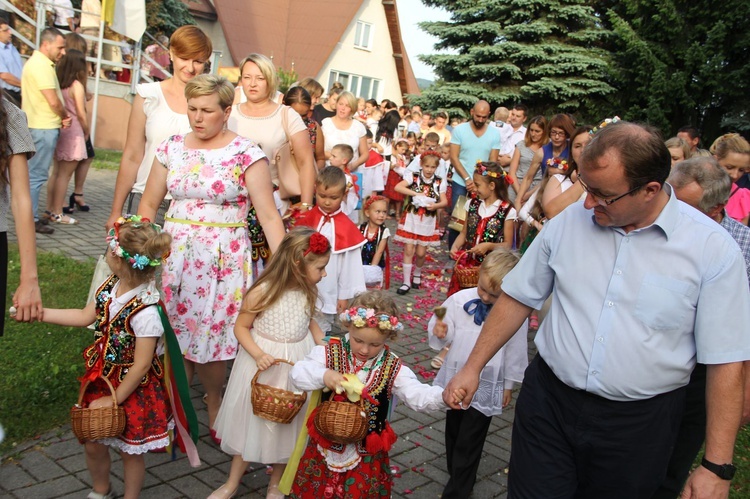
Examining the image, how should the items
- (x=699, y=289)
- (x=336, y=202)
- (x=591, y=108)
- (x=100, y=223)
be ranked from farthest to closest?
(x=591, y=108) → (x=100, y=223) → (x=336, y=202) → (x=699, y=289)

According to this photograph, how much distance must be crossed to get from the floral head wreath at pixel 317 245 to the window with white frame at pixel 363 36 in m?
37.9

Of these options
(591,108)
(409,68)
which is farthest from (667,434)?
(409,68)

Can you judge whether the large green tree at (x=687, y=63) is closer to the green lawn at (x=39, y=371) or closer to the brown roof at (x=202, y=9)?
the green lawn at (x=39, y=371)

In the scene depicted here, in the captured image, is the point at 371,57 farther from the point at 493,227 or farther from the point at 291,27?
the point at 493,227

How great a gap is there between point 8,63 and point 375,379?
9.43 m

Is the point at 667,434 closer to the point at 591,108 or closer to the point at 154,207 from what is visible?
the point at 154,207

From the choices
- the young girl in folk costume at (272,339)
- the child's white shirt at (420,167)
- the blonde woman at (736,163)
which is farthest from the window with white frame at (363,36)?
the young girl in folk costume at (272,339)

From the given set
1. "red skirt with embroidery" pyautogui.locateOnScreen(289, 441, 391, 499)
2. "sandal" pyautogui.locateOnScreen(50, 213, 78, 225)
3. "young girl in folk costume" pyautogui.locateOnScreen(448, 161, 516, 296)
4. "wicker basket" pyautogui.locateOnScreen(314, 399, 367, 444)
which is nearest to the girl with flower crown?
"young girl in folk costume" pyautogui.locateOnScreen(448, 161, 516, 296)

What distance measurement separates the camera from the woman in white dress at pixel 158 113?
203 inches

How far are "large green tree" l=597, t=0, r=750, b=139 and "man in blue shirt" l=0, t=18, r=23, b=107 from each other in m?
16.5

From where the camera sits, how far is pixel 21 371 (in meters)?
5.27

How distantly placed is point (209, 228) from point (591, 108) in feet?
70.5

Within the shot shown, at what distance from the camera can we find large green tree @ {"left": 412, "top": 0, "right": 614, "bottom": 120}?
23922 millimetres

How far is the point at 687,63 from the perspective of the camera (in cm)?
2048
